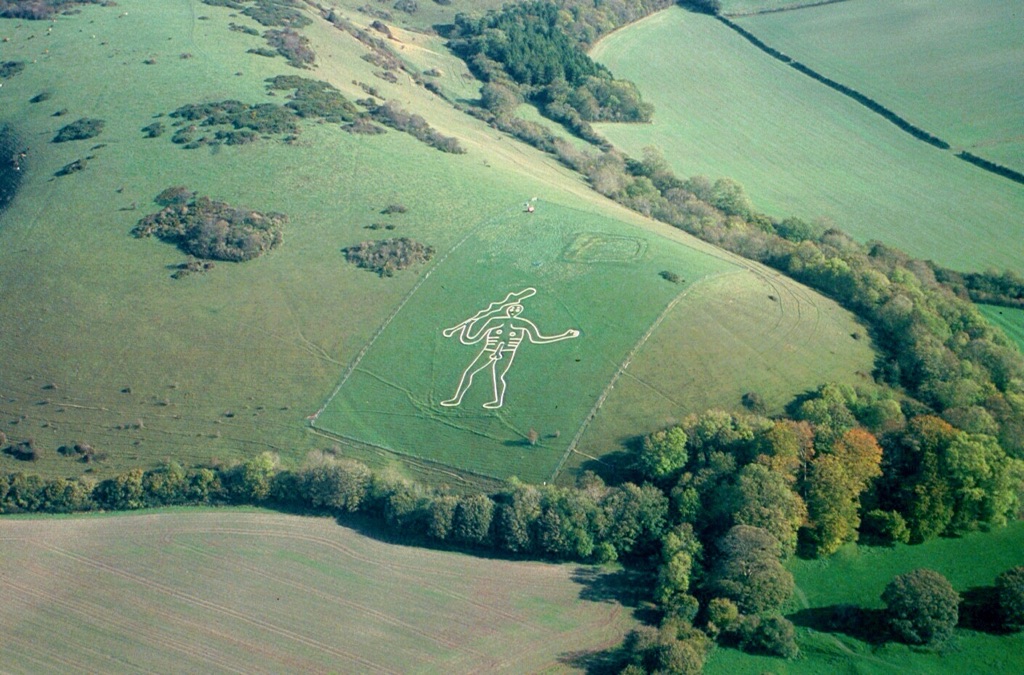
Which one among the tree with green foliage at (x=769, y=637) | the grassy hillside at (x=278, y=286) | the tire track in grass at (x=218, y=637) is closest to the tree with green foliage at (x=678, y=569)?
the tree with green foliage at (x=769, y=637)

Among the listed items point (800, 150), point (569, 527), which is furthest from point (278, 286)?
point (800, 150)

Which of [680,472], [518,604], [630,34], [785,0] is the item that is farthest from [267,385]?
[785,0]

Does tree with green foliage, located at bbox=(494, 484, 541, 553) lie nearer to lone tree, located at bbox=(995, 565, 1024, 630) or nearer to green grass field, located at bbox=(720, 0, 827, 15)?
lone tree, located at bbox=(995, 565, 1024, 630)

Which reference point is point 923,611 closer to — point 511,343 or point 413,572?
point 413,572

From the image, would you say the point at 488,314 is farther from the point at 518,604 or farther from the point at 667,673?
the point at 667,673

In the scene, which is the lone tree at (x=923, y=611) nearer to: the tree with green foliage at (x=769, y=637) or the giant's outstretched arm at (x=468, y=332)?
the tree with green foliage at (x=769, y=637)
